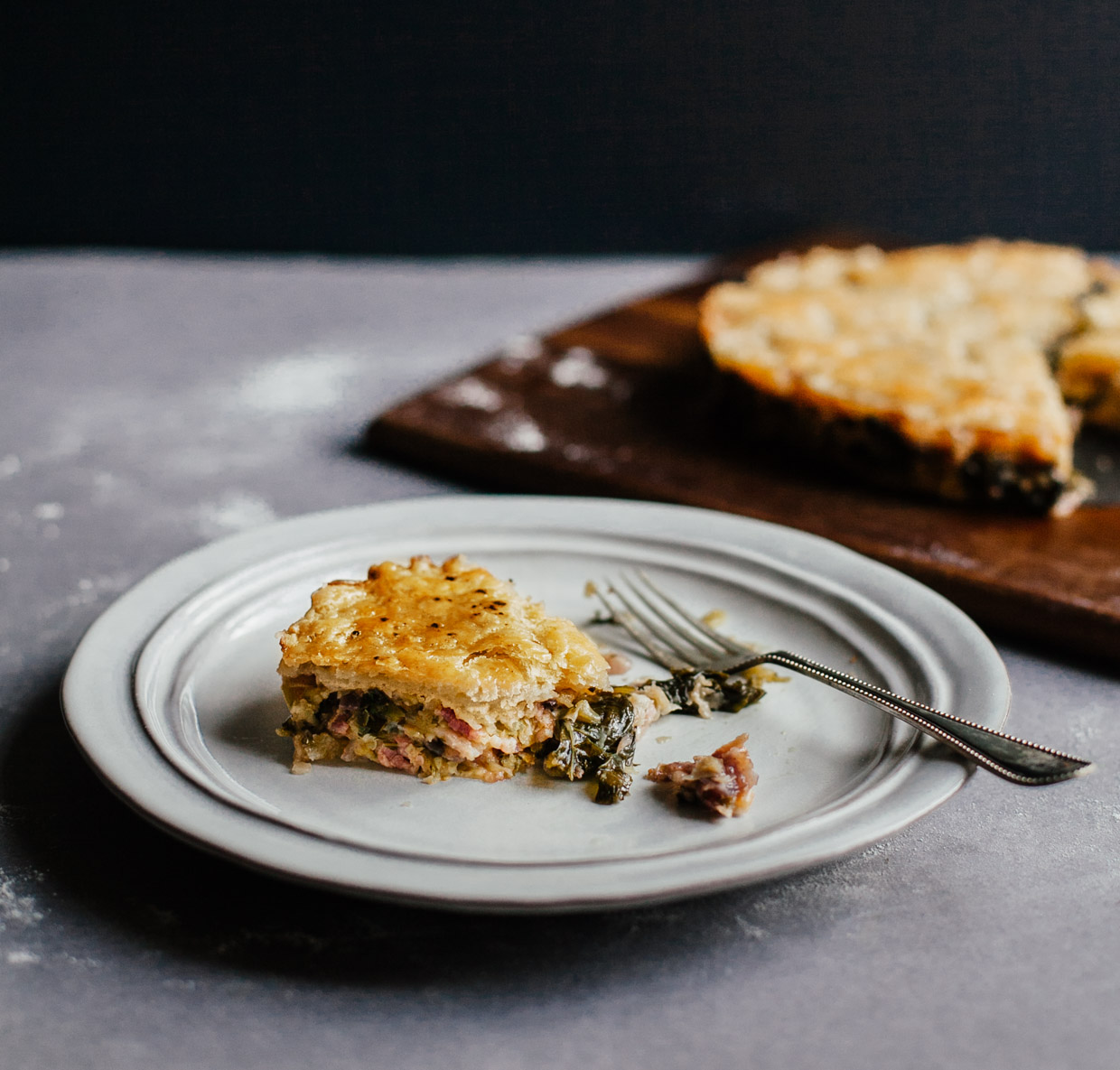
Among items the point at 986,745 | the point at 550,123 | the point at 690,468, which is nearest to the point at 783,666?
the point at 986,745

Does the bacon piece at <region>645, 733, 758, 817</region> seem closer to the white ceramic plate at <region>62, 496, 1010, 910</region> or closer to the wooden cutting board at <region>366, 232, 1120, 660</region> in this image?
the white ceramic plate at <region>62, 496, 1010, 910</region>

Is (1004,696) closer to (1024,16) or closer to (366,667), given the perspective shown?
(366,667)

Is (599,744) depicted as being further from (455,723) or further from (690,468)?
(690,468)

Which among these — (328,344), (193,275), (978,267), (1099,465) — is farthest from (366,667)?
(193,275)

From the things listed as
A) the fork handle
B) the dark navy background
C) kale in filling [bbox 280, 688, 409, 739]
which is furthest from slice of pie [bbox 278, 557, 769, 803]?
the dark navy background

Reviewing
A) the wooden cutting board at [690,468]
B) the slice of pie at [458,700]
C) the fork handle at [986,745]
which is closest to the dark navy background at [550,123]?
the wooden cutting board at [690,468]
